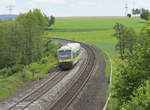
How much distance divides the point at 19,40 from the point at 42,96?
24.0 metres

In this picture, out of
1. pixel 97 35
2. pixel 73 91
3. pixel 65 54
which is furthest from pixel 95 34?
pixel 73 91

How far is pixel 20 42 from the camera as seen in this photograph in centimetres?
4506

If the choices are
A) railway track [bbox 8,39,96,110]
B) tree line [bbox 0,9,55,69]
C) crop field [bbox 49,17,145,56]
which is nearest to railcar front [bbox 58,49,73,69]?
railway track [bbox 8,39,96,110]

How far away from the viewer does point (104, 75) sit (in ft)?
109

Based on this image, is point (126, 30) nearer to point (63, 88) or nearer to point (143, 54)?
point (63, 88)

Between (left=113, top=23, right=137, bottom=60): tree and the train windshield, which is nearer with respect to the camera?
the train windshield

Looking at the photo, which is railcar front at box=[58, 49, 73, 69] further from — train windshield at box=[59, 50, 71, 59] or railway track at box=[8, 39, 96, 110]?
railway track at box=[8, 39, 96, 110]

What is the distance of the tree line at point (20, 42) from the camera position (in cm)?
4263

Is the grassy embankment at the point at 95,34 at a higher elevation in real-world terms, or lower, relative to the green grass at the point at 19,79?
higher

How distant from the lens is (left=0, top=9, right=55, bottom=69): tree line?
42631 mm

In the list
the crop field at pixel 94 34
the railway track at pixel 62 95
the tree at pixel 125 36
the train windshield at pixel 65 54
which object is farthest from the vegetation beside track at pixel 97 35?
the train windshield at pixel 65 54

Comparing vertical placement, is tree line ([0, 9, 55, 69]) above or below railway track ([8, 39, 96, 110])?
above

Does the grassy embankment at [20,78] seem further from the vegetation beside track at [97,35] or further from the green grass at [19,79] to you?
the vegetation beside track at [97,35]

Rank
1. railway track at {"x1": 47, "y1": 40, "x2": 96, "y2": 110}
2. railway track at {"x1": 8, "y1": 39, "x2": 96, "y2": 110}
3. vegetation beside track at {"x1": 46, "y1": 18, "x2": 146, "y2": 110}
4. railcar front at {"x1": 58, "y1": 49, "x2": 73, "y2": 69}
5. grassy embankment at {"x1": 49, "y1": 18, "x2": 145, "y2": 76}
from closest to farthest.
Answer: railway track at {"x1": 47, "y1": 40, "x2": 96, "y2": 110} → railway track at {"x1": 8, "y1": 39, "x2": 96, "y2": 110} → railcar front at {"x1": 58, "y1": 49, "x2": 73, "y2": 69} → vegetation beside track at {"x1": 46, "y1": 18, "x2": 146, "y2": 110} → grassy embankment at {"x1": 49, "y1": 18, "x2": 145, "y2": 76}
